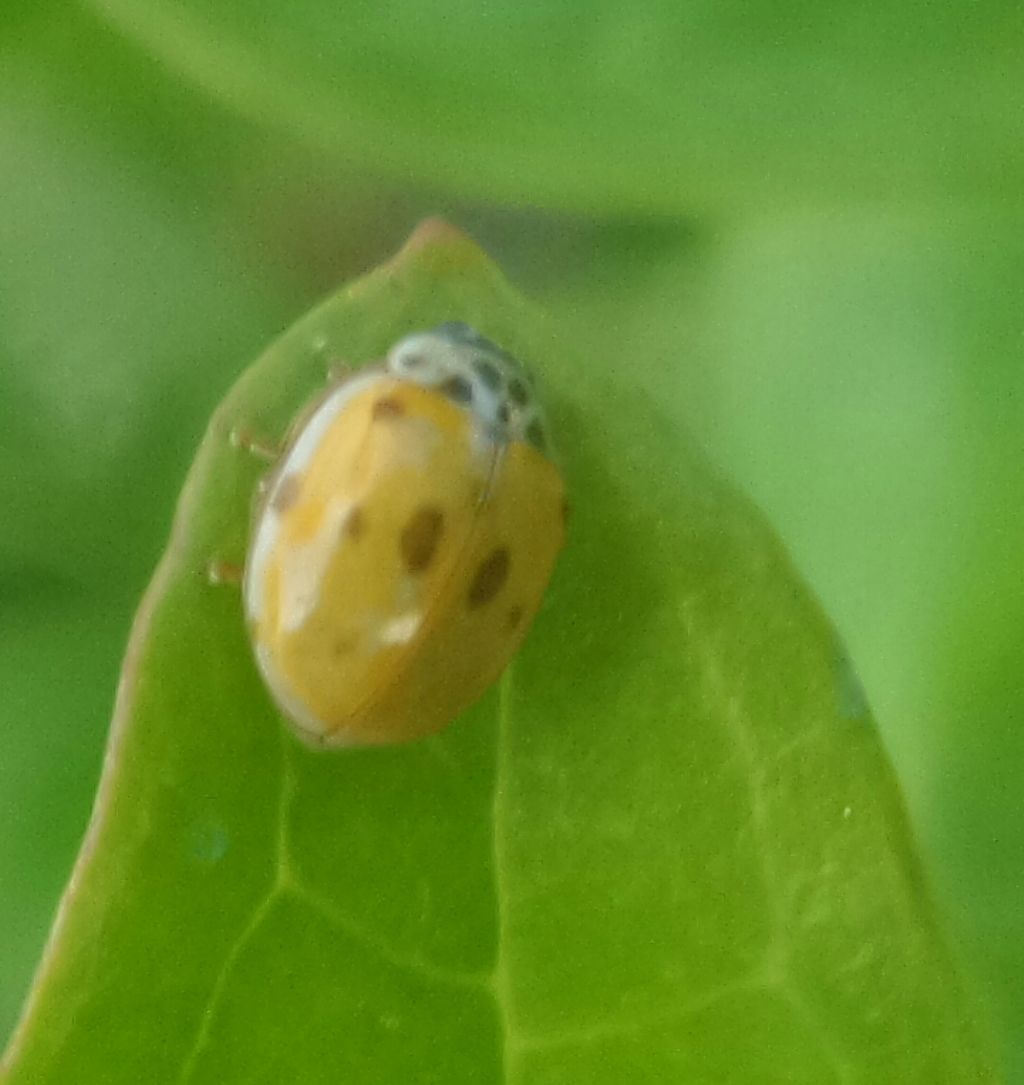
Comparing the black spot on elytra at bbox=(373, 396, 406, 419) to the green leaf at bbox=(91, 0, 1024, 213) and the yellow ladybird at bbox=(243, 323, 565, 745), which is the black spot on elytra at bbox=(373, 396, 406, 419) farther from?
the green leaf at bbox=(91, 0, 1024, 213)

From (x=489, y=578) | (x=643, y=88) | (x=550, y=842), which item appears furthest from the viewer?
A: (x=643, y=88)

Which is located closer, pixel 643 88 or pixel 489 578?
pixel 489 578

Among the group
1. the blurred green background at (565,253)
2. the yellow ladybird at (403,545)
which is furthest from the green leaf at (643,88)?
the yellow ladybird at (403,545)

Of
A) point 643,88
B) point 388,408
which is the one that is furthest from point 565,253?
point 388,408

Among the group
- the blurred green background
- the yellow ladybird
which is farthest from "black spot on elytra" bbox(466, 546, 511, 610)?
the blurred green background

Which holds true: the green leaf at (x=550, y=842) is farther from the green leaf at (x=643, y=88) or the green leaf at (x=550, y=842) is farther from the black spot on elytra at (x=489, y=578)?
the green leaf at (x=643, y=88)

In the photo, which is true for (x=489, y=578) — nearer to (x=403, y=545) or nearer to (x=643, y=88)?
(x=403, y=545)

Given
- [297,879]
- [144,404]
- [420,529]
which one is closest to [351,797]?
[297,879]
